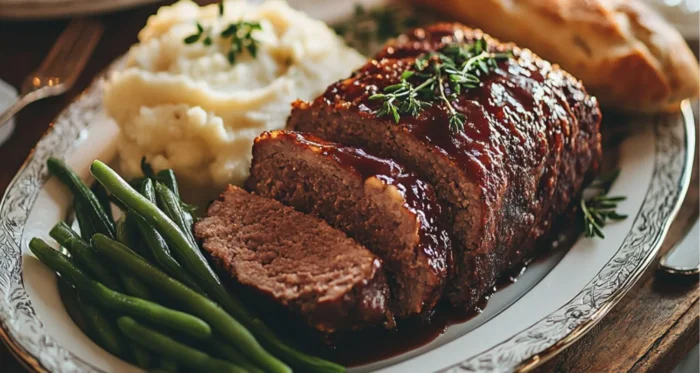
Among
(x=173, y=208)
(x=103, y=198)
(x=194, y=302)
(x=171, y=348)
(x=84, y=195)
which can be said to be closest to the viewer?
(x=171, y=348)

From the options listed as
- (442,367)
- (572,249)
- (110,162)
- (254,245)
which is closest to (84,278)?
(254,245)

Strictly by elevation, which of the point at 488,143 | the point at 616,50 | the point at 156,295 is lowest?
the point at 156,295

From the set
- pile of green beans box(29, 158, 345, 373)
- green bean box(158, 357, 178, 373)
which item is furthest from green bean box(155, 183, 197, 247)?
green bean box(158, 357, 178, 373)

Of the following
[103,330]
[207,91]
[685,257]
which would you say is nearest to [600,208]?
[685,257]

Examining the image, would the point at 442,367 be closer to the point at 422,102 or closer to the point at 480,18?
the point at 422,102

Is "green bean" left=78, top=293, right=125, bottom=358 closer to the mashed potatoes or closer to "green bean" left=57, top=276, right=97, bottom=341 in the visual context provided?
"green bean" left=57, top=276, right=97, bottom=341

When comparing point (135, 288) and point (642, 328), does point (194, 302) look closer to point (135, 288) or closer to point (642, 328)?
point (135, 288)

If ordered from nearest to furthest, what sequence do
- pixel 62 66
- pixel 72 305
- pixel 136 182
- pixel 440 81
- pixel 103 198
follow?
pixel 72 305 < pixel 440 81 < pixel 136 182 < pixel 103 198 < pixel 62 66

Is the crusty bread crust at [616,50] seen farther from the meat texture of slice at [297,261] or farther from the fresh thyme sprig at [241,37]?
→ the meat texture of slice at [297,261]
